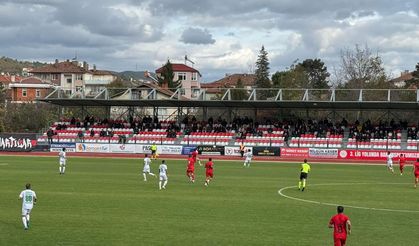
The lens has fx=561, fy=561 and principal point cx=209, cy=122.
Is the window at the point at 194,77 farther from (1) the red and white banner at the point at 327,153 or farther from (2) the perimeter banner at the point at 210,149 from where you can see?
(1) the red and white banner at the point at 327,153

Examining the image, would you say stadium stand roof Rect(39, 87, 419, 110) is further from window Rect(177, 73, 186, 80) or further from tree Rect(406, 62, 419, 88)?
window Rect(177, 73, 186, 80)

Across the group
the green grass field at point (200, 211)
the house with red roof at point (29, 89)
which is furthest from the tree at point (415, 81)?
the green grass field at point (200, 211)

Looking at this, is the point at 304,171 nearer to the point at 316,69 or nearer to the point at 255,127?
the point at 255,127

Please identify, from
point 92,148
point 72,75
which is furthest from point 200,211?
point 72,75

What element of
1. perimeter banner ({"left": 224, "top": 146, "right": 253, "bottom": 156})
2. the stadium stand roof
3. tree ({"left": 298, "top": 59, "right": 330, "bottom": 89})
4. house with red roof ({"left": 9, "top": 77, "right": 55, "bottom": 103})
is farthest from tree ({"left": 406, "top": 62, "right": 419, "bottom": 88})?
house with red roof ({"left": 9, "top": 77, "right": 55, "bottom": 103})

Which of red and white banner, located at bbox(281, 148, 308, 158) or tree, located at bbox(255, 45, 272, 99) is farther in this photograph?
tree, located at bbox(255, 45, 272, 99)

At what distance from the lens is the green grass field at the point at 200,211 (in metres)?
17.1

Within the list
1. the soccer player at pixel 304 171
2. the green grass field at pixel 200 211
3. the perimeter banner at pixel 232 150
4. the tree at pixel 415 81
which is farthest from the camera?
the tree at pixel 415 81

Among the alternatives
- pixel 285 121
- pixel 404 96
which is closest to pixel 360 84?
pixel 404 96

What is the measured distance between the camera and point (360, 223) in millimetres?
19953

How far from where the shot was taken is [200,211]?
2219cm

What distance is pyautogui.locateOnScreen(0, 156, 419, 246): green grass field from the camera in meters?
17.1

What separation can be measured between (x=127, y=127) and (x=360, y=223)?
52137 mm

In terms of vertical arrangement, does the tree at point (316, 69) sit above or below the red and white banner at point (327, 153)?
above
